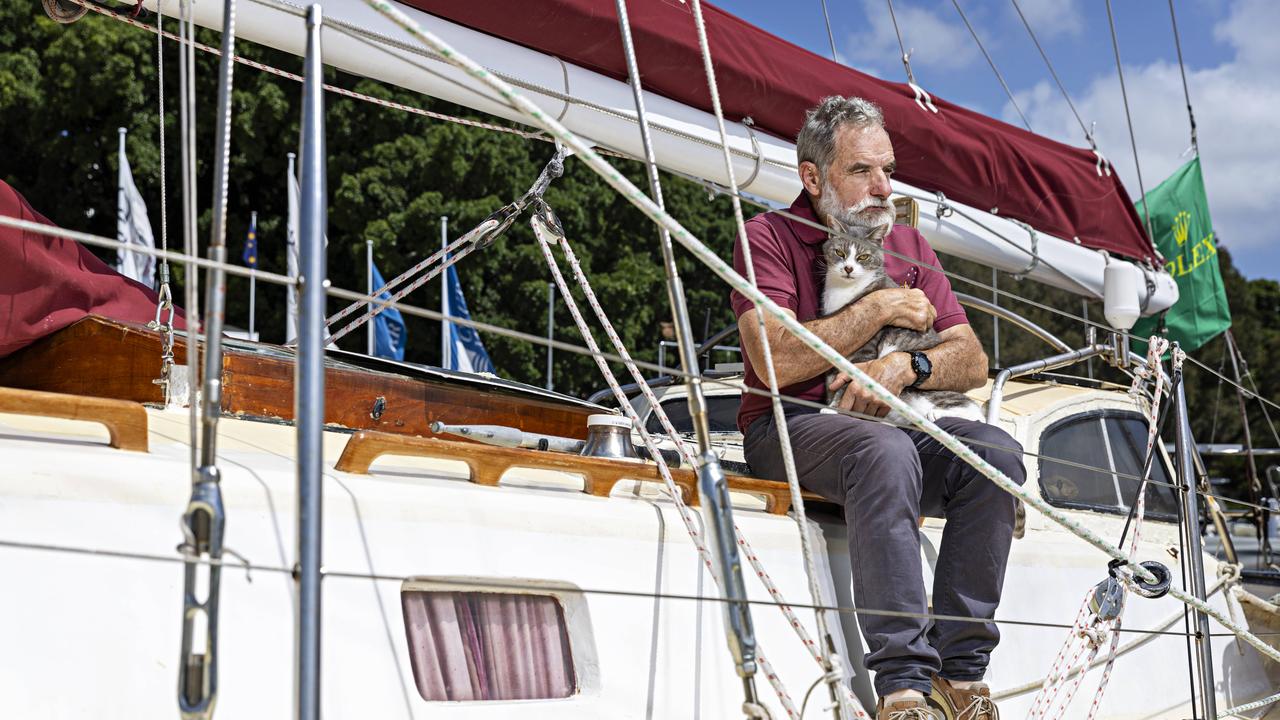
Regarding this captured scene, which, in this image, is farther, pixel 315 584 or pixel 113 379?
pixel 113 379

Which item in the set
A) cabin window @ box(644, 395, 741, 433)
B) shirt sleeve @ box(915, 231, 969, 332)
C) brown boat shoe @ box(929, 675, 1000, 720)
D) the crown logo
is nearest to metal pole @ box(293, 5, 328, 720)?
brown boat shoe @ box(929, 675, 1000, 720)

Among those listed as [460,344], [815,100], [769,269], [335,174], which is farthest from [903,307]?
[335,174]

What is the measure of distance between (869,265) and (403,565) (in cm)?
145

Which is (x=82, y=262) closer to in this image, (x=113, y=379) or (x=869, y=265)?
(x=113, y=379)

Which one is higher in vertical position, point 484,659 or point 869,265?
point 869,265

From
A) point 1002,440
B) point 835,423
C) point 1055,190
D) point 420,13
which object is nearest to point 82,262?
point 420,13

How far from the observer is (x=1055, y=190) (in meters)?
5.12

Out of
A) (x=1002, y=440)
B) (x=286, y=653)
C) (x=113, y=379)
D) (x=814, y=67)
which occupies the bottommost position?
(x=286, y=653)

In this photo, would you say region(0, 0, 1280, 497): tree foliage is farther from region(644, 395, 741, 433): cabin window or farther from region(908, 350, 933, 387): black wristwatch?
region(908, 350, 933, 387): black wristwatch

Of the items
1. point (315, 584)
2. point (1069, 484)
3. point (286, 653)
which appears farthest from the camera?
point (1069, 484)

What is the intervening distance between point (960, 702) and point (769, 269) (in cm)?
106

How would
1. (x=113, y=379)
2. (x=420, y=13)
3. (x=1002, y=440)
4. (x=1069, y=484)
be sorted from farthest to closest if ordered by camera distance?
(x=1069, y=484) → (x=420, y=13) → (x=1002, y=440) → (x=113, y=379)

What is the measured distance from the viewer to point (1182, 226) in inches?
255

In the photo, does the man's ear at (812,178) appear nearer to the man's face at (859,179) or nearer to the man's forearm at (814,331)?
the man's face at (859,179)
